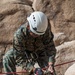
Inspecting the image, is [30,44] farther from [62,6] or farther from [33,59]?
[62,6]

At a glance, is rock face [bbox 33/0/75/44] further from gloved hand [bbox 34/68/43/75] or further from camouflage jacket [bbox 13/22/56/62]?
gloved hand [bbox 34/68/43/75]

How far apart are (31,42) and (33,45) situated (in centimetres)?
14

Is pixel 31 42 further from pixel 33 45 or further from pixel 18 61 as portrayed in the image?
pixel 18 61

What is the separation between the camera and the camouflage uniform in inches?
228

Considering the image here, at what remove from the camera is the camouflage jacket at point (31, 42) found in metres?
5.79

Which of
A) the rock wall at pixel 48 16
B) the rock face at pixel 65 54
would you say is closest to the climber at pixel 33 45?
the rock face at pixel 65 54

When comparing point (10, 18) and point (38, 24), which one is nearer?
point (38, 24)

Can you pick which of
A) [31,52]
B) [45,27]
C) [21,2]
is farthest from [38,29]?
[21,2]

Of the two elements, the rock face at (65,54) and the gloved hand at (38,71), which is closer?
the gloved hand at (38,71)

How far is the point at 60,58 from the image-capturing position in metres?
8.61

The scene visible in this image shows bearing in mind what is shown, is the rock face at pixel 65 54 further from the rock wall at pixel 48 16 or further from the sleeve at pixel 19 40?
the sleeve at pixel 19 40

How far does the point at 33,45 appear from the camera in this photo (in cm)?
607

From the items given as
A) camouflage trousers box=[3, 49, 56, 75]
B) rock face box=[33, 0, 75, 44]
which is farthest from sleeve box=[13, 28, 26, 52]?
rock face box=[33, 0, 75, 44]

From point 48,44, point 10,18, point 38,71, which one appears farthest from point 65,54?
point 38,71
